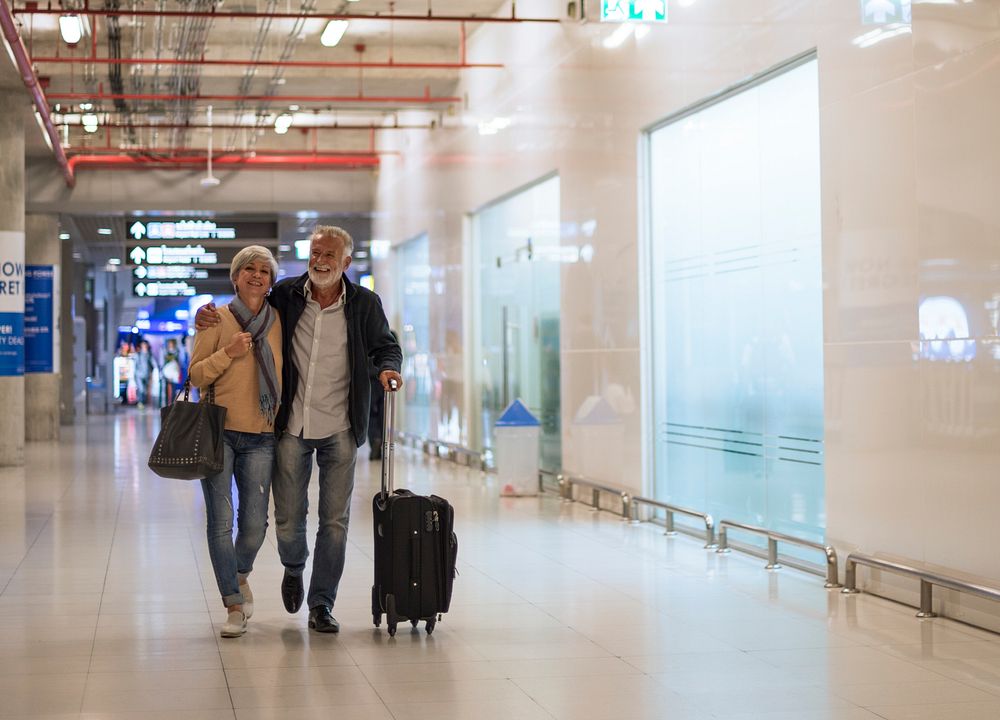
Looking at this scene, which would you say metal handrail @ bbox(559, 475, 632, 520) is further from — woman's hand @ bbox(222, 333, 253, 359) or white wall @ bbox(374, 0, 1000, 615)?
woman's hand @ bbox(222, 333, 253, 359)

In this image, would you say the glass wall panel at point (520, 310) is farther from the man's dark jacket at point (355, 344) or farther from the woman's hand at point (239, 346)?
the woman's hand at point (239, 346)

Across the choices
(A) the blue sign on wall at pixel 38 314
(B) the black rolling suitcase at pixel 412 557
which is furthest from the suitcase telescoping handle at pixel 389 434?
(A) the blue sign on wall at pixel 38 314

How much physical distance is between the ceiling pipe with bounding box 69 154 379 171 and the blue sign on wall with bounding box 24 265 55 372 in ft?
6.21

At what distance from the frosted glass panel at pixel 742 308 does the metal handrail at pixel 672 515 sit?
28 cm

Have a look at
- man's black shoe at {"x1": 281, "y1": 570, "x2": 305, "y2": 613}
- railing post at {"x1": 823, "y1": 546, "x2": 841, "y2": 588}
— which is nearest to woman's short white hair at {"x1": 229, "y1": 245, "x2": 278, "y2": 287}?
A: man's black shoe at {"x1": 281, "y1": 570, "x2": 305, "y2": 613}

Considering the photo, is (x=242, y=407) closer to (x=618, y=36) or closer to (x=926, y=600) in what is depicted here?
(x=926, y=600)

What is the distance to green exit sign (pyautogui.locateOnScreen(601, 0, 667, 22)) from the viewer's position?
30.4 feet

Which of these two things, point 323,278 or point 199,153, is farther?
point 199,153

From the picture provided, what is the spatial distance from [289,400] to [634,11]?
16.3 feet

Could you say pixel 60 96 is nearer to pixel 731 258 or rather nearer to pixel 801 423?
pixel 731 258

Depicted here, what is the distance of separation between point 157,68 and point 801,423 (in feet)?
32.0

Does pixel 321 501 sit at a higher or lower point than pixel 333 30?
lower

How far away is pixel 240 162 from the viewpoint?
22.0 metres

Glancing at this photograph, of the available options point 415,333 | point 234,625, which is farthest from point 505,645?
point 415,333
